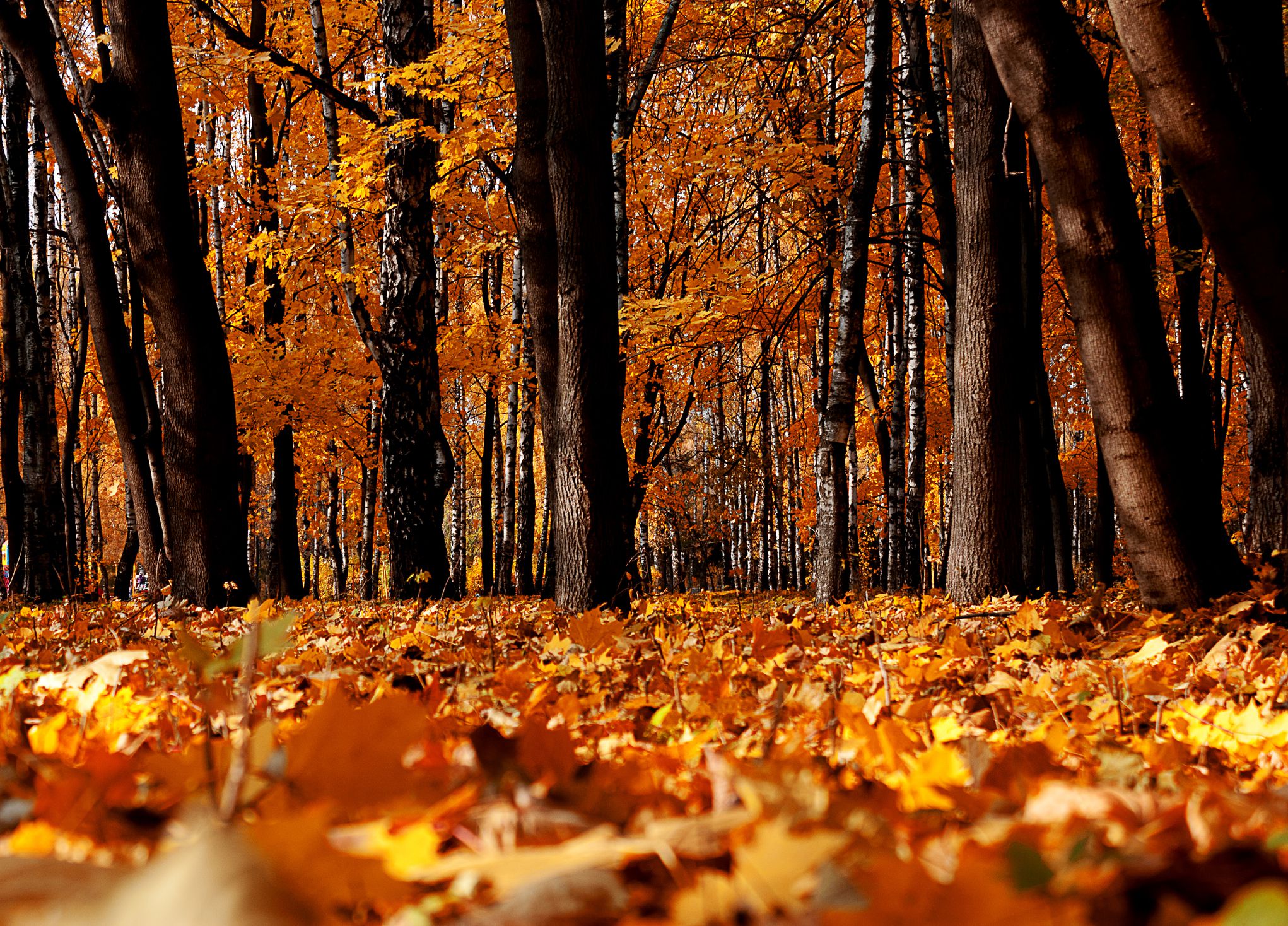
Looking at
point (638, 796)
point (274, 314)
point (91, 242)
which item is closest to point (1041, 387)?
point (91, 242)

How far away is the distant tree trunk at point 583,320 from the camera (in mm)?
5273

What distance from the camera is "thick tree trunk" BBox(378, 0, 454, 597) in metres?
9.79

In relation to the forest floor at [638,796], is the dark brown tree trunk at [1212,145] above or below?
above

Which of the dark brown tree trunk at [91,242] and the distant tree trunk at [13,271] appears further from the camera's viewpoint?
the distant tree trunk at [13,271]

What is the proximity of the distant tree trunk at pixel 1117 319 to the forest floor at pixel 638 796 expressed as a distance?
4.74 feet

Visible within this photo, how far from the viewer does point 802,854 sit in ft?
2.11

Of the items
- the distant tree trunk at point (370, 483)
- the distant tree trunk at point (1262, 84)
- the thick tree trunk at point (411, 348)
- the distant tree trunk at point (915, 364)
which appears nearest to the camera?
the distant tree trunk at point (1262, 84)

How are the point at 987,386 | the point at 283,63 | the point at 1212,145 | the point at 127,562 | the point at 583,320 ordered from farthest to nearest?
the point at 127,562 → the point at 283,63 → the point at 987,386 → the point at 583,320 → the point at 1212,145

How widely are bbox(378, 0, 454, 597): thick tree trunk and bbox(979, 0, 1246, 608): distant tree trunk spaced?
6.92 metres

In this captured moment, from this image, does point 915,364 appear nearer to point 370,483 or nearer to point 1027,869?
point 1027,869

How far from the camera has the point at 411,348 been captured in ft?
33.1

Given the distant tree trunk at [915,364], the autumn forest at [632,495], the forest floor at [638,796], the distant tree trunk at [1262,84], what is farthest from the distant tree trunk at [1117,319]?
the distant tree trunk at [915,364]

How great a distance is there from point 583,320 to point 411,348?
5269 mm

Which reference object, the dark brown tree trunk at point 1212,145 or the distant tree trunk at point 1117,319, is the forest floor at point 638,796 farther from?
the dark brown tree trunk at point 1212,145
